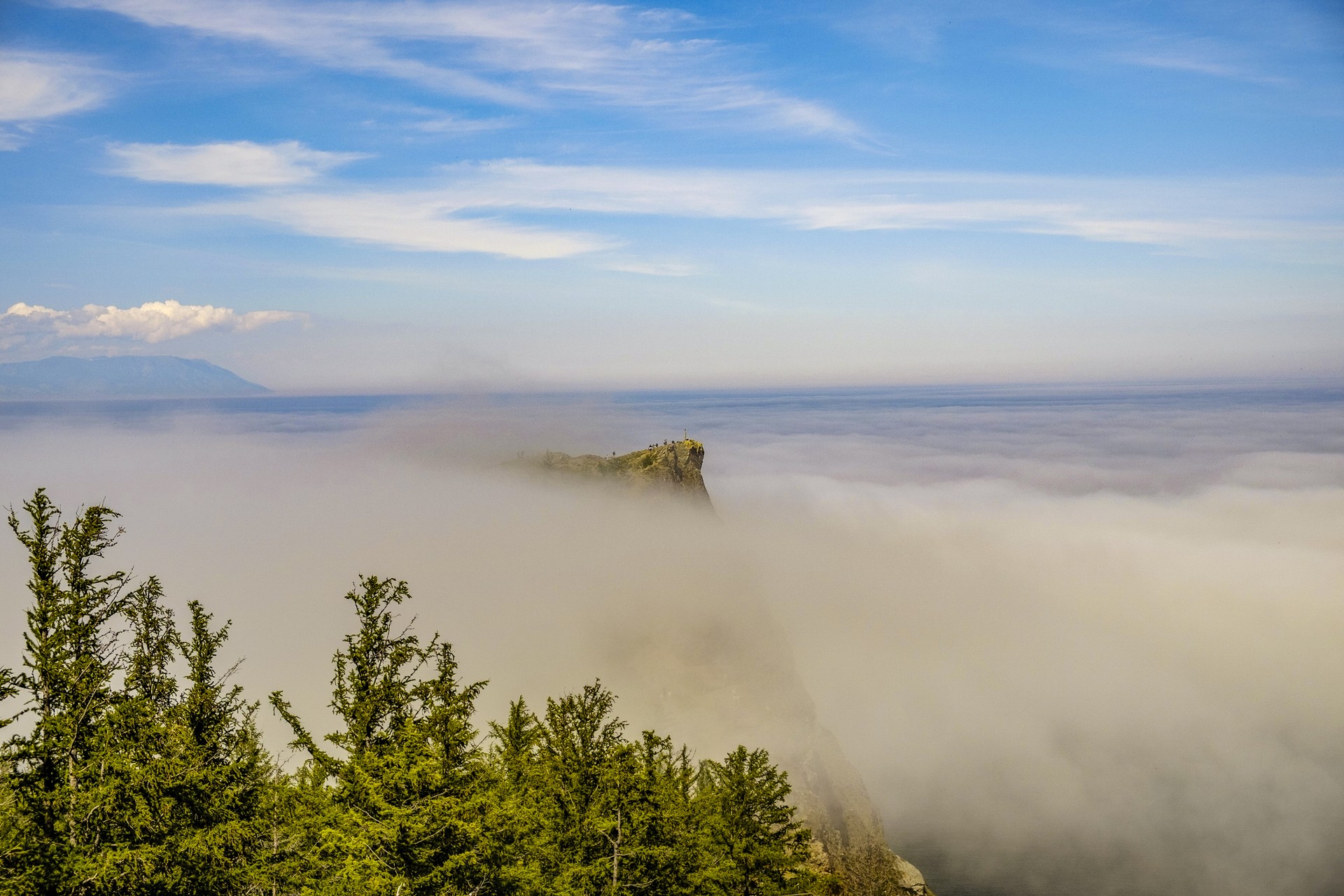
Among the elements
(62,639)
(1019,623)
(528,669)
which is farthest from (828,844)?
(1019,623)

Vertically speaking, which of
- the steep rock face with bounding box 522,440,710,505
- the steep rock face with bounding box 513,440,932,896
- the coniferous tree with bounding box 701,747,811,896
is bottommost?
the steep rock face with bounding box 513,440,932,896

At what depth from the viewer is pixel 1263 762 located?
131 meters

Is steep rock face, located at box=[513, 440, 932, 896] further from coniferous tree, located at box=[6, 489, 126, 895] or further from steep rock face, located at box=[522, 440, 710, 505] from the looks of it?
coniferous tree, located at box=[6, 489, 126, 895]

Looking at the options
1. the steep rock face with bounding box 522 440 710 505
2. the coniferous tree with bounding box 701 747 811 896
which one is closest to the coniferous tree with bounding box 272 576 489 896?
the coniferous tree with bounding box 701 747 811 896

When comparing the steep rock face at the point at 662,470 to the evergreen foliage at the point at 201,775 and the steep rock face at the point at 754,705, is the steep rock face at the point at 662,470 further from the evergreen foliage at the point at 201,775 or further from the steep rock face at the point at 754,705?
the evergreen foliage at the point at 201,775

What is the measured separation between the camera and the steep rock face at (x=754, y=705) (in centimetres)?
6944

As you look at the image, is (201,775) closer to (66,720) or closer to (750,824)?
(66,720)

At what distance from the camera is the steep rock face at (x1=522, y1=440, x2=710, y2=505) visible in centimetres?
10350

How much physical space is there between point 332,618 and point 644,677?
79.7 m

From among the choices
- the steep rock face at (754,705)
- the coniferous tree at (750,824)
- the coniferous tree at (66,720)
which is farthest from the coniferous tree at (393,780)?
the steep rock face at (754,705)

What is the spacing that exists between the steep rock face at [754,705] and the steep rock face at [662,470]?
604 inches

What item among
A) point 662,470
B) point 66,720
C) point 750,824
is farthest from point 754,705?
point 66,720

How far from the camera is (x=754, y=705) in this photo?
83938 mm

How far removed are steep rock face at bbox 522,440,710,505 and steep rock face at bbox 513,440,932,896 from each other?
1535 centimetres
